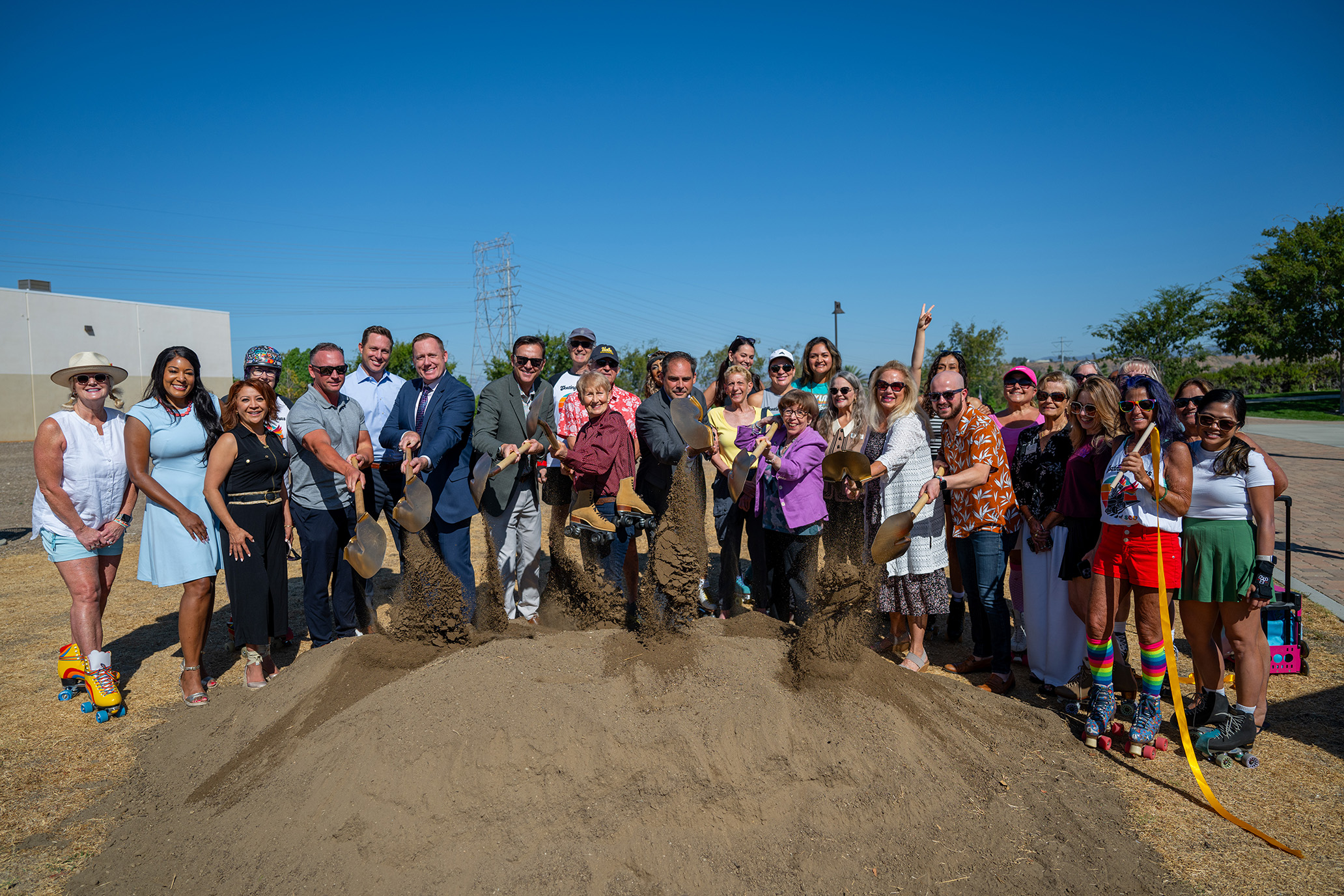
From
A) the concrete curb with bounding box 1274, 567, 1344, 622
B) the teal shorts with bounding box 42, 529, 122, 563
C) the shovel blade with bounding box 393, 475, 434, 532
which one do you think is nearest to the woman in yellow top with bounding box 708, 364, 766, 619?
the shovel blade with bounding box 393, 475, 434, 532

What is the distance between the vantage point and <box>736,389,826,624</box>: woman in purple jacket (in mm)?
4691

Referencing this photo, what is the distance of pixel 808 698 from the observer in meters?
3.44

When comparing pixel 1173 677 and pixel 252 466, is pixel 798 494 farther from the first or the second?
pixel 252 466

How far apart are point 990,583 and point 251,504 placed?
181 inches

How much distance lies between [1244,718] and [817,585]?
2215mm

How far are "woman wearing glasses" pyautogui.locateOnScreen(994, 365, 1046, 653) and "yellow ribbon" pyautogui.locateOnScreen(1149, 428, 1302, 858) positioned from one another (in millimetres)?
1192

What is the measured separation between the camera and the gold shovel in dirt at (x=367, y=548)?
4.28 metres

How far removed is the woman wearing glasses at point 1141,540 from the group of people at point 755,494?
0.04 ft

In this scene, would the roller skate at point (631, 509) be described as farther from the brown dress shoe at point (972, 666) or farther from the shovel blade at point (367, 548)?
the brown dress shoe at point (972, 666)

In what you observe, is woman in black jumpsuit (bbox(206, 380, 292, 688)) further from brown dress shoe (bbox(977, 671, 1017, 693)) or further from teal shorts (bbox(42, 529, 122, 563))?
brown dress shoe (bbox(977, 671, 1017, 693))

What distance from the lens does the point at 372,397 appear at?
5.55 metres

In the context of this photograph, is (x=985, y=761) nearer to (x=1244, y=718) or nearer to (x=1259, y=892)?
(x=1259, y=892)

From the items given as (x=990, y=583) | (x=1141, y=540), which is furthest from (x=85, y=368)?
(x=1141, y=540)

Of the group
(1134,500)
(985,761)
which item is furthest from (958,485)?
(985,761)
